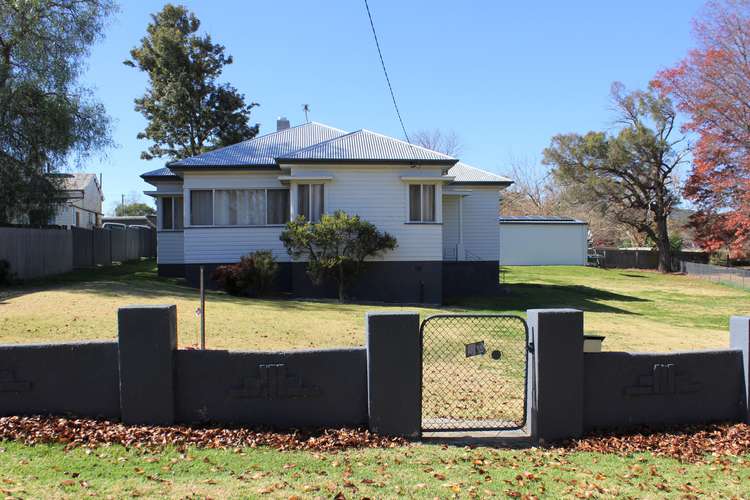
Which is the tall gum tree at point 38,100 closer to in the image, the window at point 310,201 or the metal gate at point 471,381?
the window at point 310,201

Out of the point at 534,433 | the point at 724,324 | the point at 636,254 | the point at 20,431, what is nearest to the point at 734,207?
the point at 636,254

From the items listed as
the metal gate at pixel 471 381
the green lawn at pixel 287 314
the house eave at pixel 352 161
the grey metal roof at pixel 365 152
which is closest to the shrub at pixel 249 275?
the green lawn at pixel 287 314

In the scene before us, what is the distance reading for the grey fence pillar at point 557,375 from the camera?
6.41 meters

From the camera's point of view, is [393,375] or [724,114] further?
[724,114]

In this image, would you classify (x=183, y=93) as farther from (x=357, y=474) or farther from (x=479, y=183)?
(x=357, y=474)

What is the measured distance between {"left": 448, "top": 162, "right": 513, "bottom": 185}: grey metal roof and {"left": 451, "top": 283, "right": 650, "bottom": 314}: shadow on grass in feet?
14.6

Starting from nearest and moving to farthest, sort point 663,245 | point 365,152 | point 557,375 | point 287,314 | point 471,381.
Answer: point 557,375 < point 471,381 < point 287,314 < point 365,152 < point 663,245

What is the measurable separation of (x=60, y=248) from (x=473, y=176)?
53.6 ft

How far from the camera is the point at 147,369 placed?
6180mm

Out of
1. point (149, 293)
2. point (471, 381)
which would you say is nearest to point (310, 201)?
point (149, 293)

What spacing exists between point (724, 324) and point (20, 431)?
64.3 feet

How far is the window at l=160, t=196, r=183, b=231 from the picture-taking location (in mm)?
23922

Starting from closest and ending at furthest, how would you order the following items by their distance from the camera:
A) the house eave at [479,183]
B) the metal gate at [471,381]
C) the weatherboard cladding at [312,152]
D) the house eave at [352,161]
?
1. the metal gate at [471,381]
2. the house eave at [352,161]
3. the weatherboard cladding at [312,152]
4. the house eave at [479,183]

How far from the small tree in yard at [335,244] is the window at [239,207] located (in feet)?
4.15
